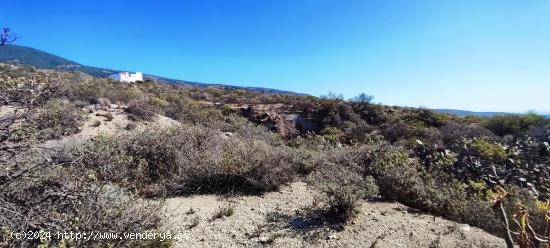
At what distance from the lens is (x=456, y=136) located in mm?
12078

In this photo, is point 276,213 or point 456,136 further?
point 456,136

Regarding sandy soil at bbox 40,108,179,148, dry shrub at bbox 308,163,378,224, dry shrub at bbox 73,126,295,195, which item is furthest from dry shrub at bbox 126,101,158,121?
dry shrub at bbox 308,163,378,224

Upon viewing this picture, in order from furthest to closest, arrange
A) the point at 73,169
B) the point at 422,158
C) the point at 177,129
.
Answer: the point at 177,129, the point at 422,158, the point at 73,169

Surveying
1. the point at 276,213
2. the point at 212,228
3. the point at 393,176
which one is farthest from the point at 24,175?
the point at 393,176

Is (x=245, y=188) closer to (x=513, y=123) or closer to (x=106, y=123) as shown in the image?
(x=106, y=123)

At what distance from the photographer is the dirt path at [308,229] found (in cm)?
391

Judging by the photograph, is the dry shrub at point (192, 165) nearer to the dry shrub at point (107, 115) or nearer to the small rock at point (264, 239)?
the small rock at point (264, 239)

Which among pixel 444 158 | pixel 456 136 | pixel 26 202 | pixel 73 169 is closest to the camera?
pixel 26 202

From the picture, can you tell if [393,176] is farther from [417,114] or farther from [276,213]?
[417,114]

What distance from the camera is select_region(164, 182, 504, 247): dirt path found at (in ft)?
12.8

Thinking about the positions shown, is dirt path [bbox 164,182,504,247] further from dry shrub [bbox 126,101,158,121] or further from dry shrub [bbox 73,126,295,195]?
dry shrub [bbox 126,101,158,121]

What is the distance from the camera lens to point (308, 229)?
168 inches

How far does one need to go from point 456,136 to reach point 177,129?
9728 mm

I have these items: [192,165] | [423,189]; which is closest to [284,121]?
[192,165]
